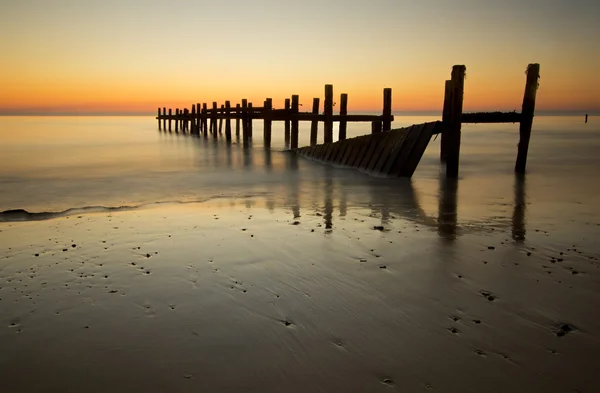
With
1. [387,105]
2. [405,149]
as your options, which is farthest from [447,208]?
[387,105]

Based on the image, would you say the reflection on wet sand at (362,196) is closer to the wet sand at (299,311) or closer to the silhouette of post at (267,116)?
the wet sand at (299,311)

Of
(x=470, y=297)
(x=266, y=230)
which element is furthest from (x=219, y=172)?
(x=470, y=297)

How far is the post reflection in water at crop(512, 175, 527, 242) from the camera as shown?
5.18 meters

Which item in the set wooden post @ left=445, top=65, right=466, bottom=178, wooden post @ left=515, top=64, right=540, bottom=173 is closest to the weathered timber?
wooden post @ left=445, top=65, right=466, bottom=178

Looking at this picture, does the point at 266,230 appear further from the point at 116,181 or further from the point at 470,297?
the point at 116,181

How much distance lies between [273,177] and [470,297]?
28.5ft

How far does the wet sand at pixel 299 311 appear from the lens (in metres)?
2.33

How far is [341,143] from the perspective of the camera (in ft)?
43.4

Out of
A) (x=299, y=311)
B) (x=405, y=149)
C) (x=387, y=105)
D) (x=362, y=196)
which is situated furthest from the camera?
(x=387, y=105)

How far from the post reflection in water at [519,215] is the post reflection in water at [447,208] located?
0.70m

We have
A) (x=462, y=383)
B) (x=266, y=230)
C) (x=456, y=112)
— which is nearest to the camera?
(x=462, y=383)

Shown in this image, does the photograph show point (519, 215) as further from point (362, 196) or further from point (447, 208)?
point (362, 196)

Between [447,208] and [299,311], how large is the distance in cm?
471

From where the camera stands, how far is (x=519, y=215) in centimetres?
653
